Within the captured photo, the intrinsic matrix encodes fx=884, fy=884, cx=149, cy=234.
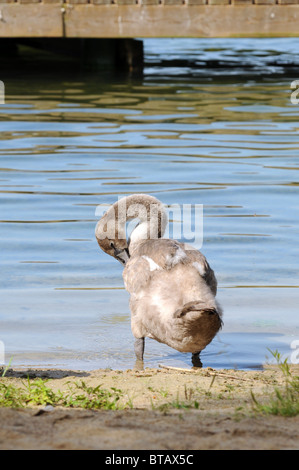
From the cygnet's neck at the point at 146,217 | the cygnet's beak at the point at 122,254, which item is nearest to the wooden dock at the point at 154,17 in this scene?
the cygnet's neck at the point at 146,217

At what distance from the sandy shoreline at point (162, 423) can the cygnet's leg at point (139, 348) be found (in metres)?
1.11

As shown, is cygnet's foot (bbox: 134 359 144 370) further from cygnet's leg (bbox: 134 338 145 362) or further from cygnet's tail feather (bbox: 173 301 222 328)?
cygnet's tail feather (bbox: 173 301 222 328)

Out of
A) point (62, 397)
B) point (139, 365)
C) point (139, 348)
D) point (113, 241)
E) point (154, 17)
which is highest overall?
point (154, 17)

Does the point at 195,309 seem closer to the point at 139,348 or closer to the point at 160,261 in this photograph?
the point at 160,261

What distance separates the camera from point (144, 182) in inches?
459

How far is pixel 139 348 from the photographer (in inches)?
259

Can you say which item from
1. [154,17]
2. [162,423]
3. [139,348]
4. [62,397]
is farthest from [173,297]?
A: [154,17]

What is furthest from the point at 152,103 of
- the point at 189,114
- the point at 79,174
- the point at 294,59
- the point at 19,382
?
the point at 19,382

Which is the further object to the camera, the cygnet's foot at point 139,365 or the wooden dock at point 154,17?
the wooden dock at point 154,17

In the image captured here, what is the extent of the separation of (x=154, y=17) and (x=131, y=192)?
8.10 meters

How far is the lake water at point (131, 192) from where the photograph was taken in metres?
7.19

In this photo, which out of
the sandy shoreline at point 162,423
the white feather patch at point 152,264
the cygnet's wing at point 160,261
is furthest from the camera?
the white feather patch at point 152,264

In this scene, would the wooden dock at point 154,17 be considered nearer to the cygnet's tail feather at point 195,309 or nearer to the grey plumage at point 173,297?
the grey plumage at point 173,297

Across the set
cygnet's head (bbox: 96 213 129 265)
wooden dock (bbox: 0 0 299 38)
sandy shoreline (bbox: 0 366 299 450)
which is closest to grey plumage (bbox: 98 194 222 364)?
sandy shoreline (bbox: 0 366 299 450)
